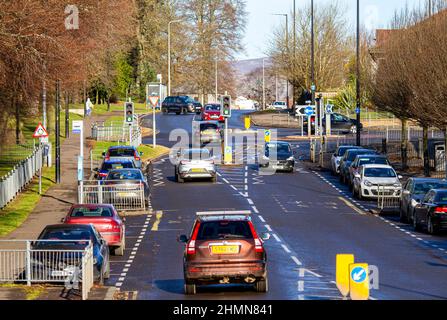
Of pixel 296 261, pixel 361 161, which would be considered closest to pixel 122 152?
pixel 361 161

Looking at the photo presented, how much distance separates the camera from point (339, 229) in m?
35.8

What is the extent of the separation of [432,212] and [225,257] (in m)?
13.6

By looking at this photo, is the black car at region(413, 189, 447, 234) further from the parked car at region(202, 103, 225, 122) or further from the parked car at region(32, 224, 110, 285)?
the parked car at region(202, 103, 225, 122)

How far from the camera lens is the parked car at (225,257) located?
2238 centimetres

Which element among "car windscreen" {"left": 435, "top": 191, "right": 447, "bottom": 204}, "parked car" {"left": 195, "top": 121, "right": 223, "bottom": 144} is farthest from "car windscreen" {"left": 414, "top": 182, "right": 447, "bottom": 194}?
"parked car" {"left": 195, "top": 121, "right": 223, "bottom": 144}

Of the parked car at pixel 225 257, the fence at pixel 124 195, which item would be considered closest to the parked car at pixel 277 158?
the fence at pixel 124 195

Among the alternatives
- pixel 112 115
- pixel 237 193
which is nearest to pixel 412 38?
pixel 237 193

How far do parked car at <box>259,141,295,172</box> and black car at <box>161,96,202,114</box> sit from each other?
46925mm

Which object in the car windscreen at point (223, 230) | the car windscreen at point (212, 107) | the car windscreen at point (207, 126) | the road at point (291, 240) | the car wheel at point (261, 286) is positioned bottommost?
the road at point (291, 240)

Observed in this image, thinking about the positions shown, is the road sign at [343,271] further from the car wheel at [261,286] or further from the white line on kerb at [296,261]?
the white line on kerb at [296,261]

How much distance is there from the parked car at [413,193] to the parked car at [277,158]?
671 inches

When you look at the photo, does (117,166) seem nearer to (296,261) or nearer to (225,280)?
(296,261)

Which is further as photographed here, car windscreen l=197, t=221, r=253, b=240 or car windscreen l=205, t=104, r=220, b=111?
car windscreen l=205, t=104, r=220, b=111

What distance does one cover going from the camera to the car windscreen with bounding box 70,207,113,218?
1193 inches
